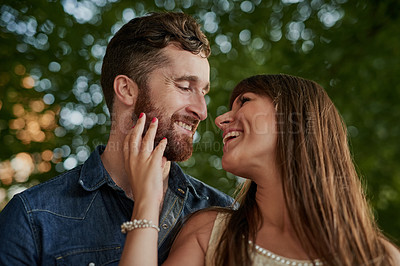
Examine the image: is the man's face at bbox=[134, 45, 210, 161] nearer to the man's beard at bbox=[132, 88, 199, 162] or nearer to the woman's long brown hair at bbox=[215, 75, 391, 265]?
the man's beard at bbox=[132, 88, 199, 162]

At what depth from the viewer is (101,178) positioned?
7.20 feet

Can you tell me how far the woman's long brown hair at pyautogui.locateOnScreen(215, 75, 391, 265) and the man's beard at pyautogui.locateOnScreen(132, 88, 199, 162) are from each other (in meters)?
0.52

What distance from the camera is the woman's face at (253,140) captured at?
1.89 meters

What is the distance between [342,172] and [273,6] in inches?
94.3

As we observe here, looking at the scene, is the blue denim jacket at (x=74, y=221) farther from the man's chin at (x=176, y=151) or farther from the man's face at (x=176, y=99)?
the man's face at (x=176, y=99)

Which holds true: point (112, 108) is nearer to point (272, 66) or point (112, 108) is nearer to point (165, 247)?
point (165, 247)

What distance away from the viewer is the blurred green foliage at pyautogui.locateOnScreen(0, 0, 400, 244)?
348 centimetres

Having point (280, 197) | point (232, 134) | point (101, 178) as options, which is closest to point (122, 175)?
point (101, 178)

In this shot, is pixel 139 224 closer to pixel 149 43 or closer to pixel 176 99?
pixel 176 99

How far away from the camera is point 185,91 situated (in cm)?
246

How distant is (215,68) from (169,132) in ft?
5.75

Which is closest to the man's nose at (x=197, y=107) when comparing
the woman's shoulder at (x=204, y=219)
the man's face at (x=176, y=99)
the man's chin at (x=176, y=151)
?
the man's face at (x=176, y=99)

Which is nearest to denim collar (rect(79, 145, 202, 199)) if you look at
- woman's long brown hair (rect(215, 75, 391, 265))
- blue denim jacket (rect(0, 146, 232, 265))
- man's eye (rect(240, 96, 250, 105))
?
blue denim jacket (rect(0, 146, 232, 265))

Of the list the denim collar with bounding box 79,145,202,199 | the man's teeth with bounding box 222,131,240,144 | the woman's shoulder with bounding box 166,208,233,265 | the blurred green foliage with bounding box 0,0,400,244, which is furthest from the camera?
the blurred green foliage with bounding box 0,0,400,244
